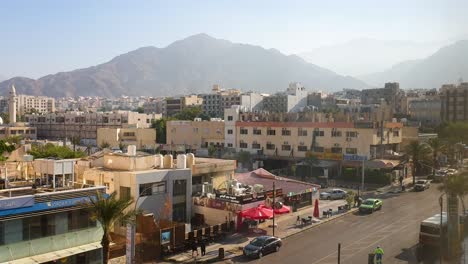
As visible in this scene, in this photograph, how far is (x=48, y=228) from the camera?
50.1 feet

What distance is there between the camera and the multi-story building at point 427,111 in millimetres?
66838

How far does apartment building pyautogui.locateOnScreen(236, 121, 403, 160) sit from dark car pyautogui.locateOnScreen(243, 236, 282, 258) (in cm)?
2652

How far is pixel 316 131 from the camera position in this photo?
155 feet

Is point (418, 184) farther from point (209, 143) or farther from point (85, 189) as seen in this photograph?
point (209, 143)

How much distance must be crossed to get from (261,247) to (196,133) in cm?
4417

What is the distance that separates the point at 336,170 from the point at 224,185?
19.7 m

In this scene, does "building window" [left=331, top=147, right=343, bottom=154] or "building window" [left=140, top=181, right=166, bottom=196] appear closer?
"building window" [left=140, top=181, right=166, bottom=196]

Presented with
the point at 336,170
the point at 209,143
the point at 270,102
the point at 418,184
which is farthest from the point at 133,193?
the point at 270,102

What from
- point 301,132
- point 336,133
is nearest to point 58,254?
point 336,133

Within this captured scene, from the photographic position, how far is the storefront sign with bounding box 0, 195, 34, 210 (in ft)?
45.8

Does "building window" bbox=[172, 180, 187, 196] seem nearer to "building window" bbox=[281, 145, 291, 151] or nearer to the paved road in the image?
the paved road

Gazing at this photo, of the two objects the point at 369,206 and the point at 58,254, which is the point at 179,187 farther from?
the point at 369,206

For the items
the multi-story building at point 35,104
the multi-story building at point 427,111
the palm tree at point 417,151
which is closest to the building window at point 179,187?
the palm tree at point 417,151

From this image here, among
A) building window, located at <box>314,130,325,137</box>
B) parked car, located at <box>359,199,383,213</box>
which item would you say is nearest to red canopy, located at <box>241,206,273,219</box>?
parked car, located at <box>359,199,383,213</box>
